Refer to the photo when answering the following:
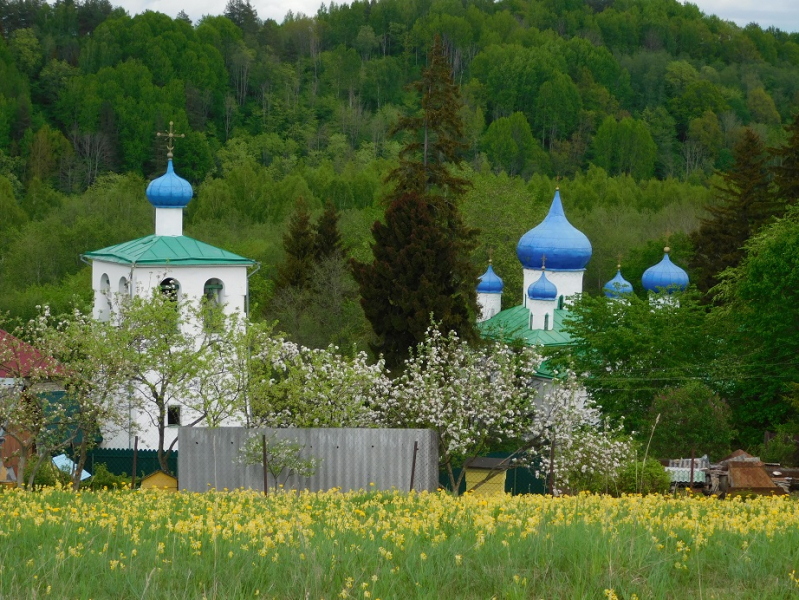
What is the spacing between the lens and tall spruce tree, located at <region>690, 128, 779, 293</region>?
47.2 m

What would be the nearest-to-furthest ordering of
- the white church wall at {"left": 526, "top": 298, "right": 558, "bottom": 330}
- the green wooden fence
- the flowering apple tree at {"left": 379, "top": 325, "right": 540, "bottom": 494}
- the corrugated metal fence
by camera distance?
the corrugated metal fence
the flowering apple tree at {"left": 379, "top": 325, "right": 540, "bottom": 494}
the green wooden fence
the white church wall at {"left": 526, "top": 298, "right": 558, "bottom": 330}

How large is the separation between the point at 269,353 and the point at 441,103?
18011 mm

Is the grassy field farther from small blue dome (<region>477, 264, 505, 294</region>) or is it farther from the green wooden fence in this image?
small blue dome (<region>477, 264, 505, 294</region>)

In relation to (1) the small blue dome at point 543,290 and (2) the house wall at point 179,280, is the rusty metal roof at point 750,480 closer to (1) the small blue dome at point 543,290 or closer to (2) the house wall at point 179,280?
(2) the house wall at point 179,280

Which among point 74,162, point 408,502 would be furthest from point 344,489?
point 74,162

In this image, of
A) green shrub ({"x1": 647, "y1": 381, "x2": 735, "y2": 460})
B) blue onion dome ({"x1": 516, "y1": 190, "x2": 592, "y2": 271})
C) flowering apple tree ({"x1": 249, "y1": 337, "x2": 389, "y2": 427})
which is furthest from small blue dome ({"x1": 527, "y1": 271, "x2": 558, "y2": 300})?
flowering apple tree ({"x1": 249, "y1": 337, "x2": 389, "y2": 427})

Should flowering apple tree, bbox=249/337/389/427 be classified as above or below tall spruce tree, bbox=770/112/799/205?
below

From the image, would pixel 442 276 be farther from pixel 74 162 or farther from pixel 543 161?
pixel 543 161

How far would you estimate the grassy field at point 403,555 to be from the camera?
8.09 meters

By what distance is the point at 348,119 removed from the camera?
121 m

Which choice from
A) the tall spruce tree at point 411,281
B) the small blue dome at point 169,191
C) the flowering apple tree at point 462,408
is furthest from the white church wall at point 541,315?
the flowering apple tree at point 462,408

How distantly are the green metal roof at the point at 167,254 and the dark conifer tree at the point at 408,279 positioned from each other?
13.9 feet

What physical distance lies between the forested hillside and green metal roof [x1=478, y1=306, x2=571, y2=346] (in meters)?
5.31

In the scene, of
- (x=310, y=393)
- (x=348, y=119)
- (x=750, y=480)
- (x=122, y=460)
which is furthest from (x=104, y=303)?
(x=348, y=119)
